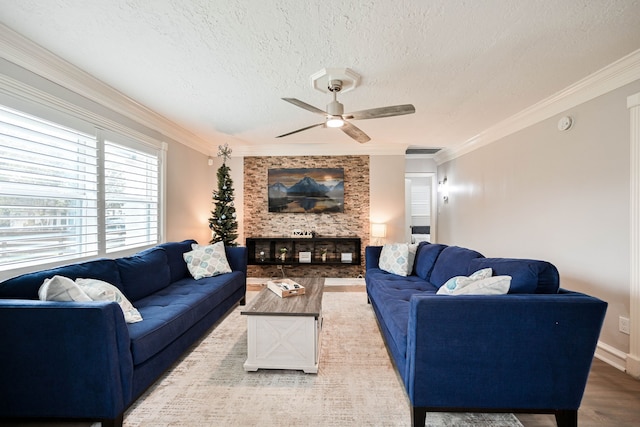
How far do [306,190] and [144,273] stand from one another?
321 centimetres

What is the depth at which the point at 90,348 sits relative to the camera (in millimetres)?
1495

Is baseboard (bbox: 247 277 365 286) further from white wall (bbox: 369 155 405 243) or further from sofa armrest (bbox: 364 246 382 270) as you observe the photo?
sofa armrest (bbox: 364 246 382 270)

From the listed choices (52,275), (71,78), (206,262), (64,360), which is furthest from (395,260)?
(71,78)

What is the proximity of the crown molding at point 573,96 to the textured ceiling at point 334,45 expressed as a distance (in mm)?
94

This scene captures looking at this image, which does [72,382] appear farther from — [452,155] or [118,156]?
[452,155]

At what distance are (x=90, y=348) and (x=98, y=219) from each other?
1.78m

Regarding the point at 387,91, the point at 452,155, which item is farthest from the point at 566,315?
the point at 452,155

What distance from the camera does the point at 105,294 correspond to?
6.22 ft

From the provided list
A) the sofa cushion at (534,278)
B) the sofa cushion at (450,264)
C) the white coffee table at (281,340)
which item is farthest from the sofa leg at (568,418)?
the white coffee table at (281,340)

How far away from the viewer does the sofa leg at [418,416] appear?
1548 millimetres

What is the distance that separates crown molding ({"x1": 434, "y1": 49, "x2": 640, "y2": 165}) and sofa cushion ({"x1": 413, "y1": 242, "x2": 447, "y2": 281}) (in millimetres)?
1910

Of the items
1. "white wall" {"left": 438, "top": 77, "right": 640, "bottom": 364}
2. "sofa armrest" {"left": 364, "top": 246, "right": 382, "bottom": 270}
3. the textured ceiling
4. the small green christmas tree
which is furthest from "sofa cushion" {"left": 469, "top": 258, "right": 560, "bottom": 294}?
the small green christmas tree

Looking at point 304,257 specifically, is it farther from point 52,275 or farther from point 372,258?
point 52,275

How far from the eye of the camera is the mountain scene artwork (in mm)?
5277
